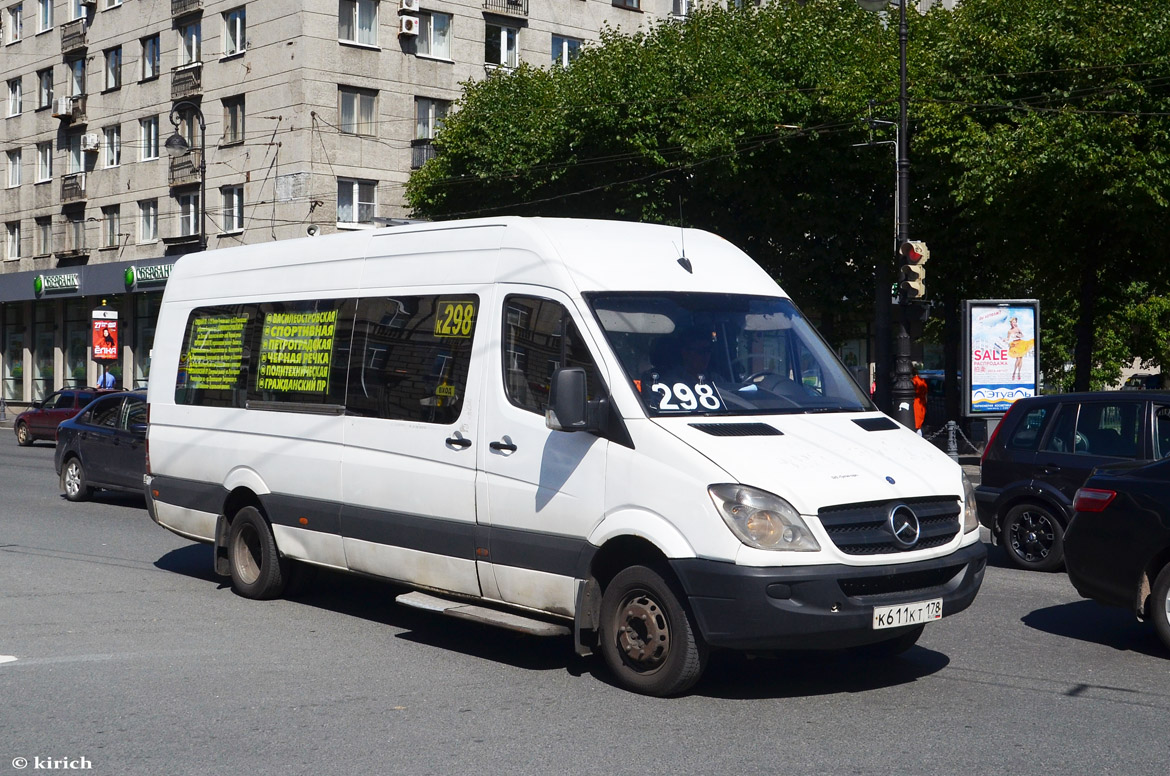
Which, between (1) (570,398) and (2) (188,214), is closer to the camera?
(1) (570,398)

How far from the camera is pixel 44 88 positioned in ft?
162

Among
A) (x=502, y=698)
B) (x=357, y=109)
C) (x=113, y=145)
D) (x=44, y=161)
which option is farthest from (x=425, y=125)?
(x=502, y=698)

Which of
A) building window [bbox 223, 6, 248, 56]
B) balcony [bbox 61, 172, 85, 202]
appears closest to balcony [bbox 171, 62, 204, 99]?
building window [bbox 223, 6, 248, 56]

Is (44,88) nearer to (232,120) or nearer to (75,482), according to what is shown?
(232,120)

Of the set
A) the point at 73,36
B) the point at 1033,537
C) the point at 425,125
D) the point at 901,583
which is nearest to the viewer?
the point at 901,583

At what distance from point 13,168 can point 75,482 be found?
1544 inches

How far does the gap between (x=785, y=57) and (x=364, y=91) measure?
13822 millimetres

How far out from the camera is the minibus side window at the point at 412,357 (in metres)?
7.62

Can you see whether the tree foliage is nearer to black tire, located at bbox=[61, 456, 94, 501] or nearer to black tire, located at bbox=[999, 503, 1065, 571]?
black tire, located at bbox=[999, 503, 1065, 571]

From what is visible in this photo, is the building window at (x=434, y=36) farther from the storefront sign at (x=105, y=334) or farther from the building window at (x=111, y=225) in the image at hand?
the storefront sign at (x=105, y=334)

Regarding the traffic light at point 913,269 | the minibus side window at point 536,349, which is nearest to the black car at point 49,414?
the traffic light at point 913,269

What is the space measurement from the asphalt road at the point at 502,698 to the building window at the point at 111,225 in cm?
3840

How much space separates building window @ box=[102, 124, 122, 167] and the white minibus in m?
39.4

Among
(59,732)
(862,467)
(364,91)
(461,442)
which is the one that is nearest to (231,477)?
(461,442)
